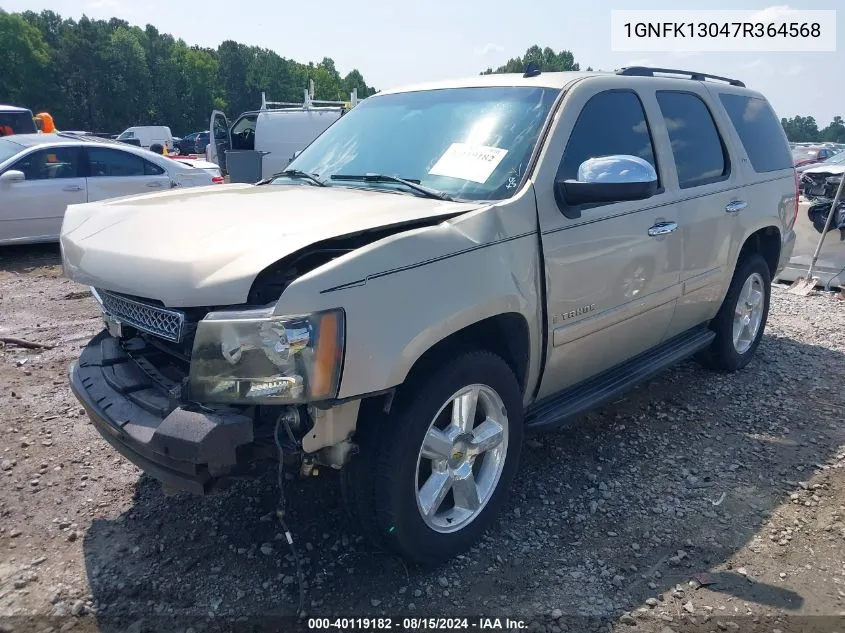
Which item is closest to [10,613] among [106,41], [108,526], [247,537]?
[108,526]

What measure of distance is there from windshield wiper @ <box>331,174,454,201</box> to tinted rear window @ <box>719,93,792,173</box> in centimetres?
264

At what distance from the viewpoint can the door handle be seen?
4297 mm

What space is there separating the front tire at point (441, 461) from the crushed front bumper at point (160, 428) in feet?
1.65

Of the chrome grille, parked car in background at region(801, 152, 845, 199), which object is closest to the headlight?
the chrome grille

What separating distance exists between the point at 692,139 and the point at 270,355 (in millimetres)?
3145

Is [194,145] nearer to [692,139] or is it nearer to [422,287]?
[692,139]

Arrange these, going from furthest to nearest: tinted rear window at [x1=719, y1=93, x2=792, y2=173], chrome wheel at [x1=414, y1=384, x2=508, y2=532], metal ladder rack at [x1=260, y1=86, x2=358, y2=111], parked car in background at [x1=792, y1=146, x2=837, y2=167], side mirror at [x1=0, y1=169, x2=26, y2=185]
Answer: parked car in background at [x1=792, y1=146, x2=837, y2=167]
metal ladder rack at [x1=260, y1=86, x2=358, y2=111]
side mirror at [x1=0, y1=169, x2=26, y2=185]
tinted rear window at [x1=719, y1=93, x2=792, y2=173]
chrome wheel at [x1=414, y1=384, x2=508, y2=532]

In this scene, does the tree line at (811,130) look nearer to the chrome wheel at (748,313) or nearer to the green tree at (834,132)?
the green tree at (834,132)

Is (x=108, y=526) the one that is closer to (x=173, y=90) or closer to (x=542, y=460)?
(x=542, y=460)

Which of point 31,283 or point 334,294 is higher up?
point 334,294

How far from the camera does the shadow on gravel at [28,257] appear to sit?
834cm

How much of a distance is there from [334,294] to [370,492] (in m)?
0.80

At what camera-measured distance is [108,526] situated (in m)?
3.08

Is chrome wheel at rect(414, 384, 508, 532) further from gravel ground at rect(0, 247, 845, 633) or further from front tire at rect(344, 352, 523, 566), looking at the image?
gravel ground at rect(0, 247, 845, 633)
